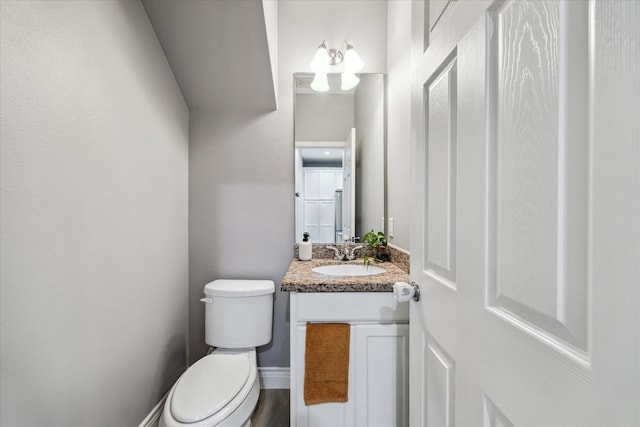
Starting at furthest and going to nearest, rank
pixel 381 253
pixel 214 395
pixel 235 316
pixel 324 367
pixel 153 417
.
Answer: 1. pixel 381 253
2. pixel 235 316
3. pixel 153 417
4. pixel 324 367
5. pixel 214 395

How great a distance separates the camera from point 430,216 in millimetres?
811

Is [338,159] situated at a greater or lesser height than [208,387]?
greater

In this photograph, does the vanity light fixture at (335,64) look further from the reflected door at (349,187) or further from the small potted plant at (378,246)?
the small potted plant at (378,246)

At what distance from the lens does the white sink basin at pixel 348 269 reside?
1.64 m

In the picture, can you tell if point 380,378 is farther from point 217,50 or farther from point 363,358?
point 217,50

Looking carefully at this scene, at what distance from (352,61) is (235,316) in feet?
5.63

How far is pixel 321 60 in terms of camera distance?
6.00 feet

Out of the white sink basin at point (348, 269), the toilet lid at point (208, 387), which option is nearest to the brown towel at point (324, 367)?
the toilet lid at point (208, 387)

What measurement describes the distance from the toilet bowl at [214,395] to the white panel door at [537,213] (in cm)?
77

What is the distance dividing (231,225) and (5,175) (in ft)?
3.88

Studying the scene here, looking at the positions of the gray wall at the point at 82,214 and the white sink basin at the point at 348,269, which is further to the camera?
the white sink basin at the point at 348,269

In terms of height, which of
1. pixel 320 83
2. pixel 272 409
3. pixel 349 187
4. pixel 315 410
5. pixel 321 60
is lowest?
pixel 272 409

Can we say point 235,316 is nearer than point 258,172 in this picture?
Yes

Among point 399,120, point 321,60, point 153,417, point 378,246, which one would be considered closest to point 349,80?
point 321,60
